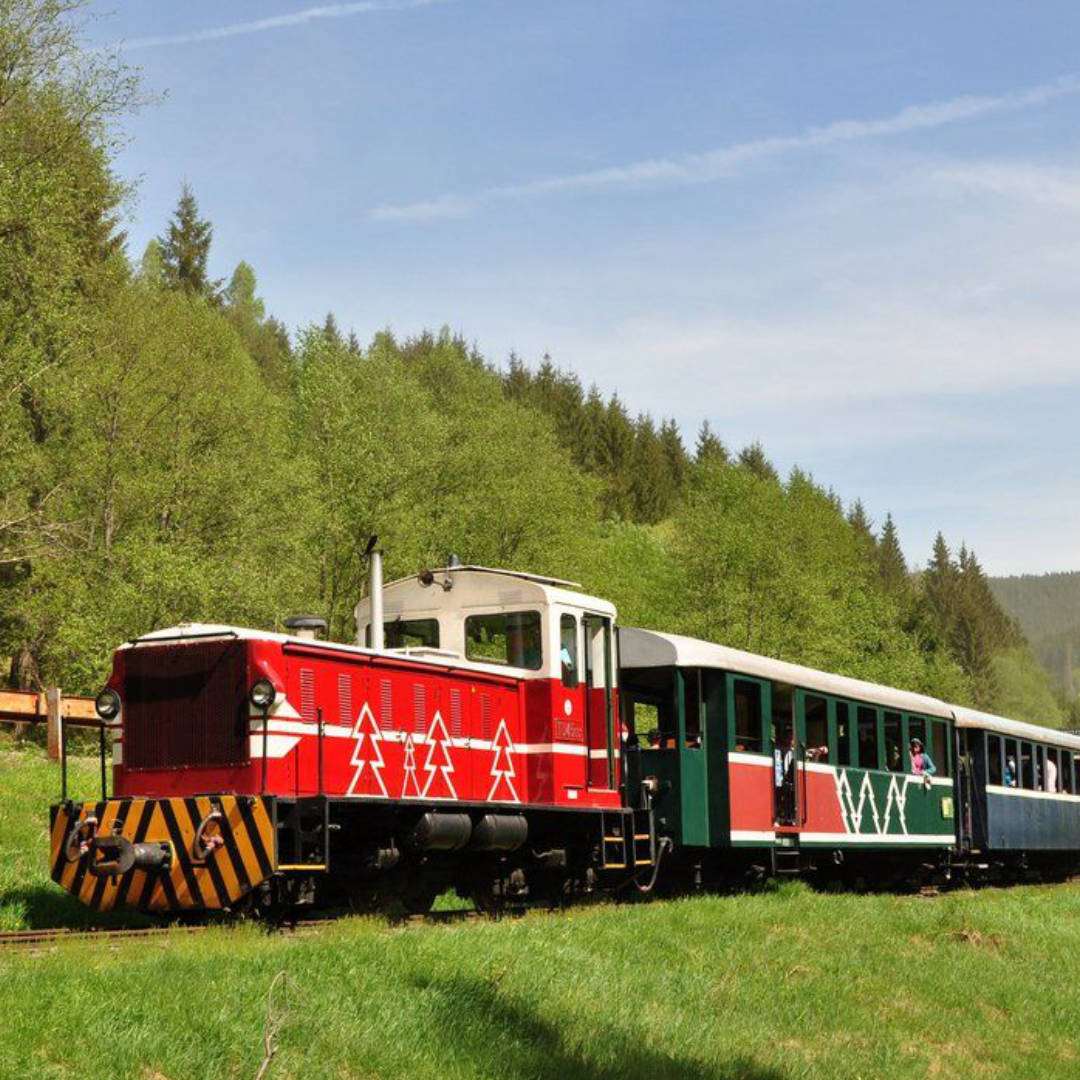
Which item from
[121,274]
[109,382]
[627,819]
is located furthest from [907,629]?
[627,819]

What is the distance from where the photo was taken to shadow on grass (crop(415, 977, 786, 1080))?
986 centimetres

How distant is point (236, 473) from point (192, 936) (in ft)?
90.3

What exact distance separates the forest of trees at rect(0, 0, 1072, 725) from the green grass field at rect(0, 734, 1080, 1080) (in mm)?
14675

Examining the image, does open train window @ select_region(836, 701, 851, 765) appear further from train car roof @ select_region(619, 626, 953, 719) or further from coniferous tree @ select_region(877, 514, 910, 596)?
coniferous tree @ select_region(877, 514, 910, 596)

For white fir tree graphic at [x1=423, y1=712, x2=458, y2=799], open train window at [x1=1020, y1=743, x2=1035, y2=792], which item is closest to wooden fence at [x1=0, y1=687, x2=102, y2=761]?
white fir tree graphic at [x1=423, y1=712, x2=458, y2=799]

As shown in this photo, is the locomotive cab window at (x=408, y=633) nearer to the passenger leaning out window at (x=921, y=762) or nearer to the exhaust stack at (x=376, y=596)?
the exhaust stack at (x=376, y=596)

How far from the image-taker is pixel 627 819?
60.1 feet

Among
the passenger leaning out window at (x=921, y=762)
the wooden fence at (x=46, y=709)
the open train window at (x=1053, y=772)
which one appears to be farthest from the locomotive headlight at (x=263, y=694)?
the open train window at (x=1053, y=772)

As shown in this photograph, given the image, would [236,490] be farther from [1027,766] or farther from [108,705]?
[108,705]

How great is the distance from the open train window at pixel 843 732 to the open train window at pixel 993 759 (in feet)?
20.6

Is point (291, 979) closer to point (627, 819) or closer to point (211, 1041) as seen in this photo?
point (211, 1041)

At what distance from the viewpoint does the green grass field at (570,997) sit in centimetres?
871

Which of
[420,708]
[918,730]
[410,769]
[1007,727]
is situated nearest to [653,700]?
[420,708]

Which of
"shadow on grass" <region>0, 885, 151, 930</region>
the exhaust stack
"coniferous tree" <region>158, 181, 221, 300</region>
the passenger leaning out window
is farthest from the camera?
"coniferous tree" <region>158, 181, 221, 300</region>
